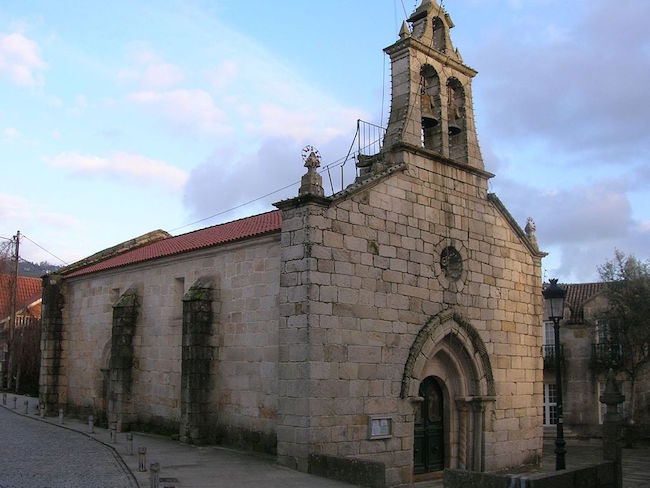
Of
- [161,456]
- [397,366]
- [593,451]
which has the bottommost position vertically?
[593,451]

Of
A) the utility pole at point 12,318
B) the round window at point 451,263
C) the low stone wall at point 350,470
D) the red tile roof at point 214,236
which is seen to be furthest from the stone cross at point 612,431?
the utility pole at point 12,318

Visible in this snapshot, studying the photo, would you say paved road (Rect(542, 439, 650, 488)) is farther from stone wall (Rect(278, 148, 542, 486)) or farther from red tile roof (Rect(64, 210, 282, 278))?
red tile roof (Rect(64, 210, 282, 278))

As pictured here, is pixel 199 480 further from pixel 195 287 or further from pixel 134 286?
pixel 134 286

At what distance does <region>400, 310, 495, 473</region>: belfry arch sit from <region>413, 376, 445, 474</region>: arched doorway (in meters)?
0.06

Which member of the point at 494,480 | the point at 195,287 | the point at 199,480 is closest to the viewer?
the point at 494,480

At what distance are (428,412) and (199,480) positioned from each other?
678cm

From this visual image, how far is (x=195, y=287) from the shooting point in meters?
17.5

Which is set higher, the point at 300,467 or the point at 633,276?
the point at 633,276

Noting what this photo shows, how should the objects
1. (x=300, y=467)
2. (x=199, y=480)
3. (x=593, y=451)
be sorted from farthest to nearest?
(x=593, y=451) < (x=300, y=467) < (x=199, y=480)

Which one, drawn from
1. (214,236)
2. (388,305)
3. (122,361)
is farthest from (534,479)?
(122,361)

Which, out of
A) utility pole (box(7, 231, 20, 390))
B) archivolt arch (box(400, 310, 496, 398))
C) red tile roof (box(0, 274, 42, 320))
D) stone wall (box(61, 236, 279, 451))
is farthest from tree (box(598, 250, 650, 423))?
red tile roof (box(0, 274, 42, 320))

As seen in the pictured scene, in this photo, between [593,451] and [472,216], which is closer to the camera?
[472,216]

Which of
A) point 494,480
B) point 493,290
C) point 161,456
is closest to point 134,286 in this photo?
point 161,456

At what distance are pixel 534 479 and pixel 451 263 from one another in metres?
7.44
